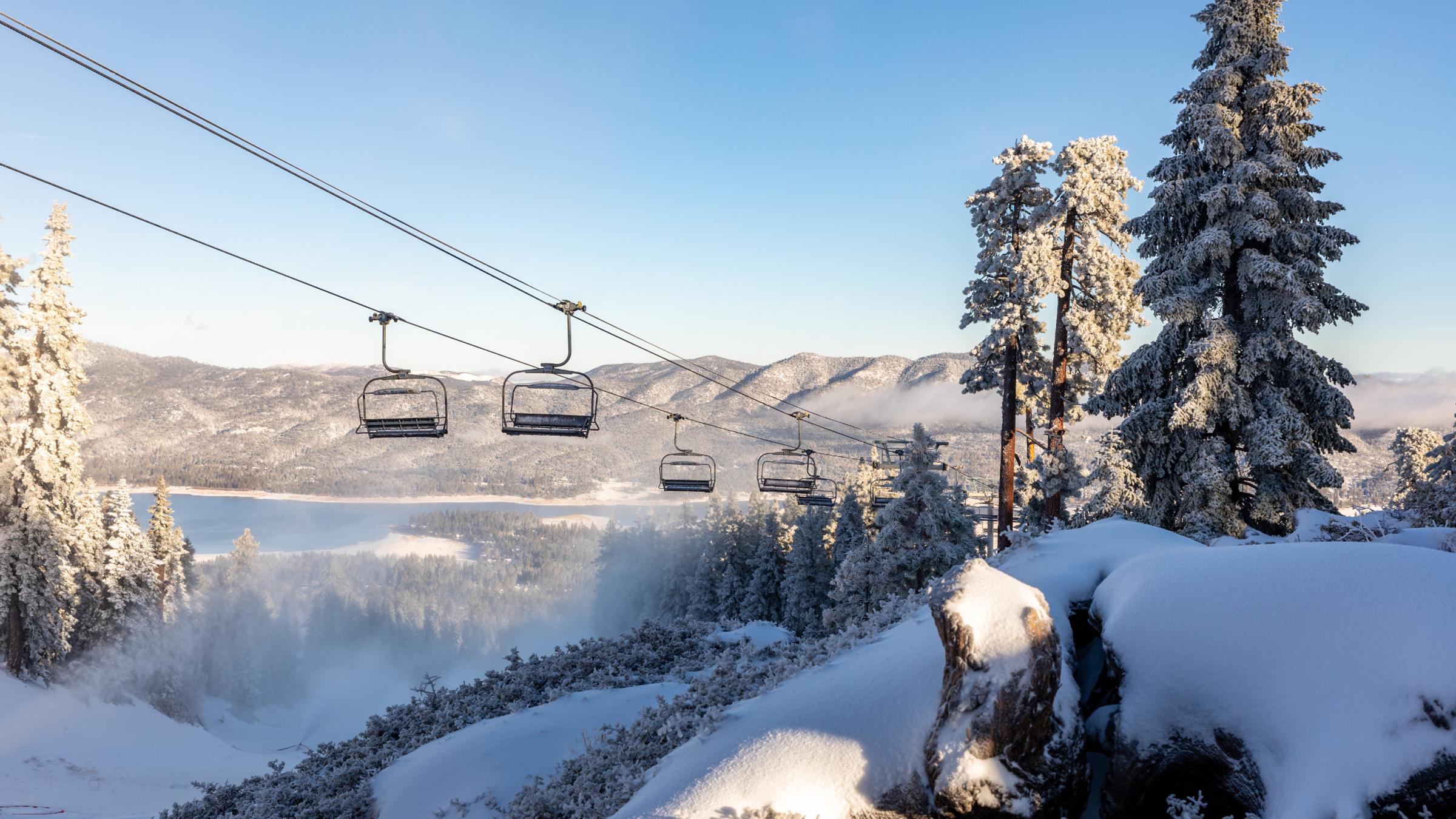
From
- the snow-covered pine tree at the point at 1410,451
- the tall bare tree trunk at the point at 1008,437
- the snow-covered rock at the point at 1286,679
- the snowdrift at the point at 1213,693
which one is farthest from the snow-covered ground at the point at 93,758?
the snow-covered pine tree at the point at 1410,451

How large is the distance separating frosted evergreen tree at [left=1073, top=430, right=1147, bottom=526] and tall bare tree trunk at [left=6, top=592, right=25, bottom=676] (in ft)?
135

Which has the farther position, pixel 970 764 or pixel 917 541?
pixel 917 541

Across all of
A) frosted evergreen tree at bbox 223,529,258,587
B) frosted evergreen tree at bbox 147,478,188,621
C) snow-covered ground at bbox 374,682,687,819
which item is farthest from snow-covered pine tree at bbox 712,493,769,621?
frosted evergreen tree at bbox 223,529,258,587

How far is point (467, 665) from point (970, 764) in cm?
11104

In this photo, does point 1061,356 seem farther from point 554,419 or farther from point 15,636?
point 15,636

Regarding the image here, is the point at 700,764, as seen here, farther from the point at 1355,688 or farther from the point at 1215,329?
the point at 1215,329

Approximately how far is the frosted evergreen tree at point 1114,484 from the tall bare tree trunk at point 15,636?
135ft

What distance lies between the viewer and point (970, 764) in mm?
6746

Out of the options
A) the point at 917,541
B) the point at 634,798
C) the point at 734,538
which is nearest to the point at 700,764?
the point at 634,798

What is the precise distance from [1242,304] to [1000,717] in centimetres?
1420

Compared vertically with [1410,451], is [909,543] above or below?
below

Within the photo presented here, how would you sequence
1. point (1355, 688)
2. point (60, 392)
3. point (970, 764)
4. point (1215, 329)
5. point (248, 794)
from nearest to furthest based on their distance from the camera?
point (1355, 688), point (970, 764), point (248, 794), point (1215, 329), point (60, 392)

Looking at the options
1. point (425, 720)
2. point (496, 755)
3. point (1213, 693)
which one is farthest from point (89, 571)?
point (1213, 693)

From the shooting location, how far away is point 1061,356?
22500 millimetres
